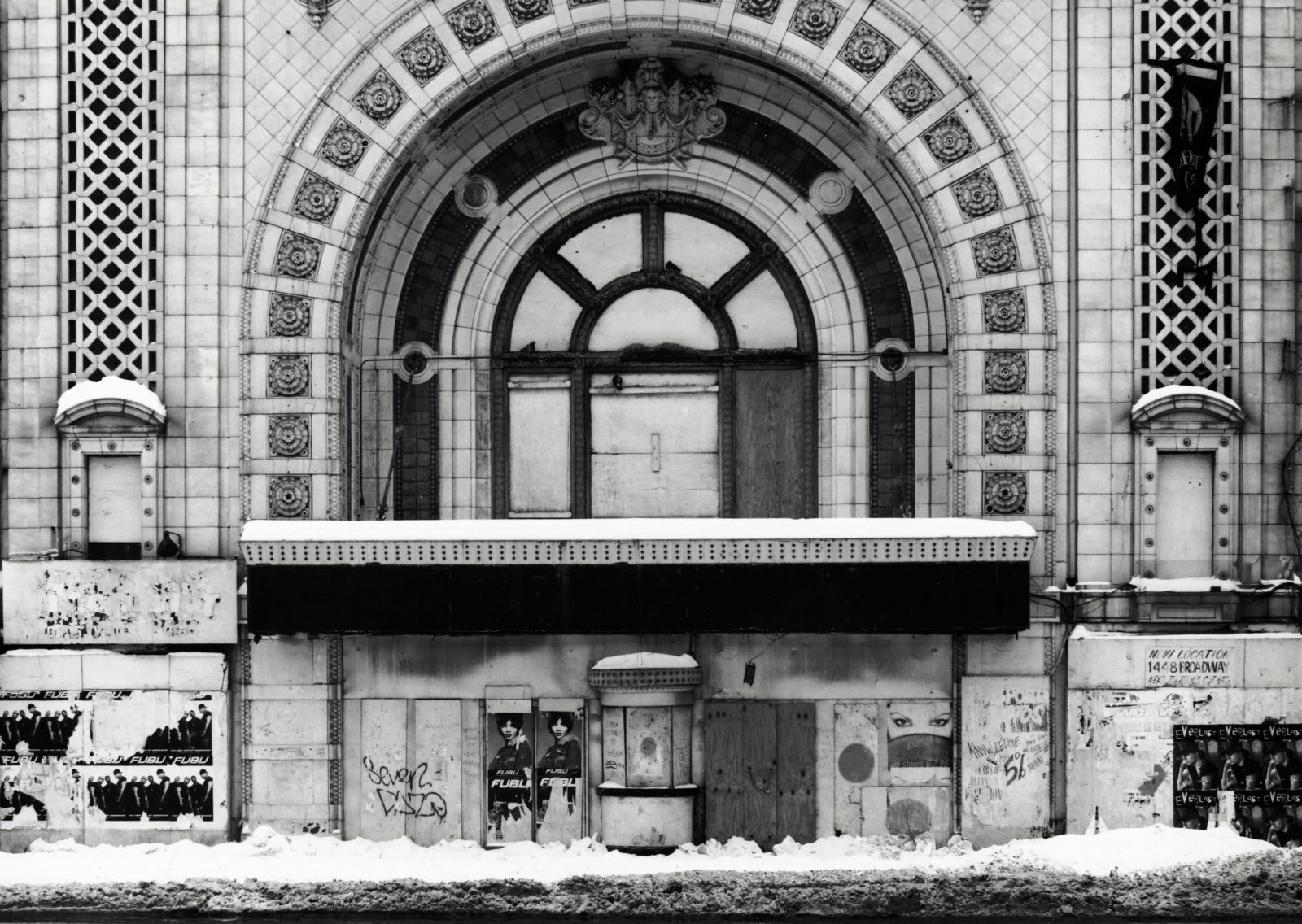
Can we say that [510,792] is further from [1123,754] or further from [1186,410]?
[1186,410]

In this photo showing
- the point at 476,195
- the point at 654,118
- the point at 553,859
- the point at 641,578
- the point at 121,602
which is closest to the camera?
the point at 641,578

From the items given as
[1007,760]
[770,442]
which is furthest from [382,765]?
[1007,760]

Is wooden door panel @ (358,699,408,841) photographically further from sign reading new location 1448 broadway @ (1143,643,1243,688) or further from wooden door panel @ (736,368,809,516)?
sign reading new location 1448 broadway @ (1143,643,1243,688)

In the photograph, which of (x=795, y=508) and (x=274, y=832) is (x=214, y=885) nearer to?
(x=274, y=832)

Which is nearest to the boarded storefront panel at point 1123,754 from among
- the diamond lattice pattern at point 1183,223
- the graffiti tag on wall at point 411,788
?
the diamond lattice pattern at point 1183,223

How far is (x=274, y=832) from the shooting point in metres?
15.1

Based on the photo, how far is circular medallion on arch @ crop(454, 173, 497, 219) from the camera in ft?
53.1

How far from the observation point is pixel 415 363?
16.3 m

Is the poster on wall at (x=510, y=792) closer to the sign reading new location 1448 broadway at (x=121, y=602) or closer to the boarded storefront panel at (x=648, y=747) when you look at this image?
the boarded storefront panel at (x=648, y=747)

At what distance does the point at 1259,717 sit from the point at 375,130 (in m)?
10.8

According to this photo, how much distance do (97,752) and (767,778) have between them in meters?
6.87

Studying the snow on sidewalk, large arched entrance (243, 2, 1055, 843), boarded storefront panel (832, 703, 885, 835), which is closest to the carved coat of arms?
large arched entrance (243, 2, 1055, 843)

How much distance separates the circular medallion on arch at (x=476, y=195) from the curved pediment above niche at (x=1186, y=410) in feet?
23.4

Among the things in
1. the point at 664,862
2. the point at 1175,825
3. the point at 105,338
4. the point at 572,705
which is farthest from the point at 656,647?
the point at 105,338
